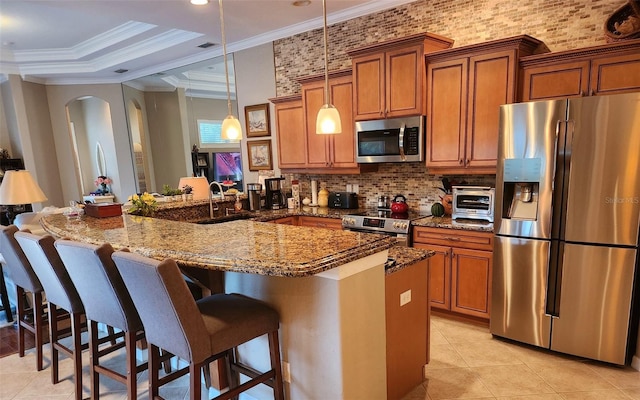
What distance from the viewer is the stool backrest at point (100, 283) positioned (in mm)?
1780

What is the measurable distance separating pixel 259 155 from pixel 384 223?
2.35m

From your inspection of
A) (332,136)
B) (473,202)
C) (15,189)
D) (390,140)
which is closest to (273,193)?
(332,136)

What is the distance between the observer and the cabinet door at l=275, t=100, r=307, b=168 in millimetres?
4434

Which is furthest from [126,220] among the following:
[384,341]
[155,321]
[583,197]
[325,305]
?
[583,197]

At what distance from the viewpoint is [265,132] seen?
502 centimetres

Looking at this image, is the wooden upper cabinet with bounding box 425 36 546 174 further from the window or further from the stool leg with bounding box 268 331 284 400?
the window

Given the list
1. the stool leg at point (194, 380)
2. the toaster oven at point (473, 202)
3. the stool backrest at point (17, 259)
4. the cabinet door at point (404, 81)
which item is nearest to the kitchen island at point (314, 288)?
the stool leg at point (194, 380)

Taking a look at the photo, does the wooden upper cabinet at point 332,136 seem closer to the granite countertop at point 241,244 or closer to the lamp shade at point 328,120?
the lamp shade at point 328,120

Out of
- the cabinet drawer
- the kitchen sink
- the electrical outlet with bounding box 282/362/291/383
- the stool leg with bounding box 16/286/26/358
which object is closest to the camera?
the electrical outlet with bounding box 282/362/291/383

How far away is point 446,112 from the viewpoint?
326cm

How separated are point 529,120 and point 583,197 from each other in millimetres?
630

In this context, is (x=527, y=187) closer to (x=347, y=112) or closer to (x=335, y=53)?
(x=347, y=112)

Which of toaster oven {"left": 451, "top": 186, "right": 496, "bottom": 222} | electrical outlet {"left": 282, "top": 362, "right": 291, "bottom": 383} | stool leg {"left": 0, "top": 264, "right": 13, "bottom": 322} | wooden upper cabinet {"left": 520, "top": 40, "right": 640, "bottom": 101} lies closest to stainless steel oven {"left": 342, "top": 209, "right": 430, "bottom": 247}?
toaster oven {"left": 451, "top": 186, "right": 496, "bottom": 222}

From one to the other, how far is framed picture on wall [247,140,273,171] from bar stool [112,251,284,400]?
335 centimetres
